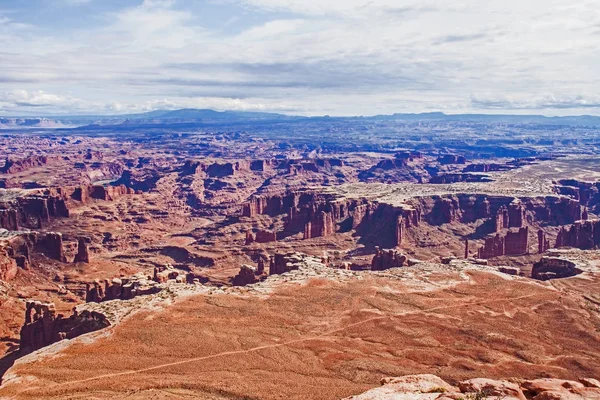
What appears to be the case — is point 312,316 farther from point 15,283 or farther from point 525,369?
point 15,283

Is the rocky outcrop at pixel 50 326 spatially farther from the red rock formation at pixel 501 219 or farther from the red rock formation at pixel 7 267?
the red rock formation at pixel 501 219

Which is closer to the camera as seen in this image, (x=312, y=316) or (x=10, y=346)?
(x=312, y=316)

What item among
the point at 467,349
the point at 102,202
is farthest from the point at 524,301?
the point at 102,202

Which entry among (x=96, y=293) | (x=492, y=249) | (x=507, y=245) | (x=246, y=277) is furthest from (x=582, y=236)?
(x=96, y=293)

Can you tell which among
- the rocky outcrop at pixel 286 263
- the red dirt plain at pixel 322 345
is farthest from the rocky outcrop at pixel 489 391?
the rocky outcrop at pixel 286 263

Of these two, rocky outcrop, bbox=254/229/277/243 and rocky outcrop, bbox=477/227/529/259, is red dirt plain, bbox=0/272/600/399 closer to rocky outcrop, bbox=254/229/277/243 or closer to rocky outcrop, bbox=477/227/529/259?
rocky outcrop, bbox=477/227/529/259

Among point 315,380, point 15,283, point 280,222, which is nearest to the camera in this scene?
point 315,380

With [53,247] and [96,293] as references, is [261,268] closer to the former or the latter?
[96,293]
